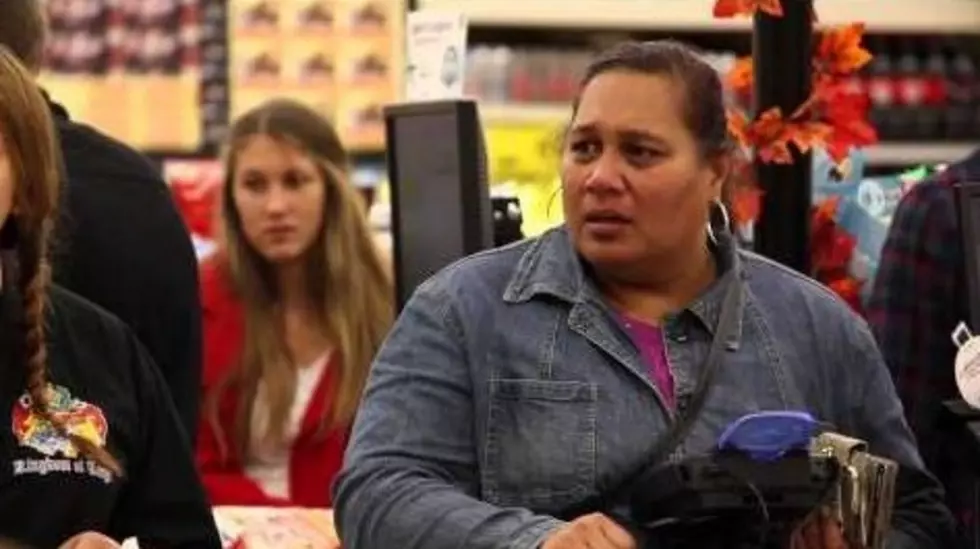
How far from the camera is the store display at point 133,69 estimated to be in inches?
227

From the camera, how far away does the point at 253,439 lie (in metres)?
3.24

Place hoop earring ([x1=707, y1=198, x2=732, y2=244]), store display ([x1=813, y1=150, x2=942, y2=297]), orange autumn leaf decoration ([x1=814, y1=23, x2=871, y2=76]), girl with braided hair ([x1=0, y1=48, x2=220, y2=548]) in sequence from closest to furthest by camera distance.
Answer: girl with braided hair ([x1=0, y1=48, x2=220, y2=548])
hoop earring ([x1=707, y1=198, x2=732, y2=244])
orange autumn leaf decoration ([x1=814, y1=23, x2=871, y2=76])
store display ([x1=813, y1=150, x2=942, y2=297])

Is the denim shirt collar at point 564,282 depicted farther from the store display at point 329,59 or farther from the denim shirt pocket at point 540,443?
the store display at point 329,59

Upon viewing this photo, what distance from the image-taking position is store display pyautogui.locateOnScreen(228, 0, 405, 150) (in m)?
5.76

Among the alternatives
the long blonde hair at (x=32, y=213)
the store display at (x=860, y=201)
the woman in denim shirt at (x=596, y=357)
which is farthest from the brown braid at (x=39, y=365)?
the store display at (x=860, y=201)

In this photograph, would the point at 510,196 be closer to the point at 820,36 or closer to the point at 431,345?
the point at 820,36

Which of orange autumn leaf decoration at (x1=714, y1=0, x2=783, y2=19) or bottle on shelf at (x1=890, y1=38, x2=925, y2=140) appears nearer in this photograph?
orange autumn leaf decoration at (x1=714, y1=0, x2=783, y2=19)

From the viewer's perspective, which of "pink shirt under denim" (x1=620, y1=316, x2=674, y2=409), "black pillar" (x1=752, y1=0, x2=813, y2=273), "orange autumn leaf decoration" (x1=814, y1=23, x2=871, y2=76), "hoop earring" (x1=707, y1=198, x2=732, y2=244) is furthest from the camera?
"orange autumn leaf decoration" (x1=814, y1=23, x2=871, y2=76)

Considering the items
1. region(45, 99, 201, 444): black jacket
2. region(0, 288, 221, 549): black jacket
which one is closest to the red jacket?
region(45, 99, 201, 444): black jacket

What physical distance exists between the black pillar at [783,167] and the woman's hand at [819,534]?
1.00 metres

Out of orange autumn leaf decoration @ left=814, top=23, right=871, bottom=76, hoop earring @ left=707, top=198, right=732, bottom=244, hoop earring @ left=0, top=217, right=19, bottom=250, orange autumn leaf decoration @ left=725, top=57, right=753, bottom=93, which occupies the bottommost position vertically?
hoop earring @ left=707, top=198, right=732, bottom=244

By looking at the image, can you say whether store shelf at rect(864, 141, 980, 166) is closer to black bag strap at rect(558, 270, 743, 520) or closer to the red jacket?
the red jacket

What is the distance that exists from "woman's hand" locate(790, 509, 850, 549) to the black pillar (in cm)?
100

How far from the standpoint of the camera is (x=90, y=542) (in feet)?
6.32
